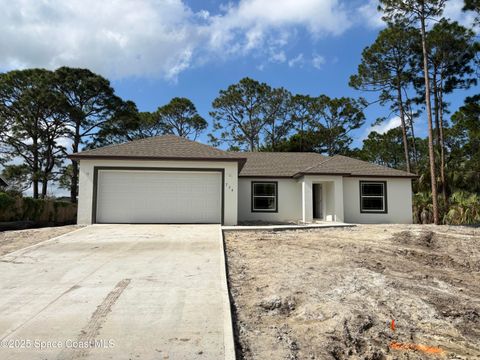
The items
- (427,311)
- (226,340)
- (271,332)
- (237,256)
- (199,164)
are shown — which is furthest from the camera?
(199,164)

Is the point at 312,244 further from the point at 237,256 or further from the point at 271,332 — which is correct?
the point at 271,332

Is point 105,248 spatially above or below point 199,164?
below

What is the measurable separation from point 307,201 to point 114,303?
13.1 m

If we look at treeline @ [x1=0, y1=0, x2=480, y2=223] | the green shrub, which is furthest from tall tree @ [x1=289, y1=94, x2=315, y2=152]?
the green shrub

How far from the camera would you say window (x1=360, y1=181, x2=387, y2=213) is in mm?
18188

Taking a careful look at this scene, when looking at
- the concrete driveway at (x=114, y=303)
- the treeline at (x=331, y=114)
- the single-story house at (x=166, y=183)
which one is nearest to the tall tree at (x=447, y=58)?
A: the treeline at (x=331, y=114)

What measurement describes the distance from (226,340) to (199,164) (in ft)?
37.2

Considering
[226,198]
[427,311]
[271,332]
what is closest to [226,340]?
[271,332]

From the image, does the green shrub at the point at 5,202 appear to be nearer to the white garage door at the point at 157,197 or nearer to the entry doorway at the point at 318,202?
the white garage door at the point at 157,197

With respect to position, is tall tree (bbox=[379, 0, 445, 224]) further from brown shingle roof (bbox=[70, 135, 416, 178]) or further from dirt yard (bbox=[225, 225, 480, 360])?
dirt yard (bbox=[225, 225, 480, 360])

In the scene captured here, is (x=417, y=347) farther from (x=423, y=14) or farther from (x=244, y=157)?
(x=423, y=14)

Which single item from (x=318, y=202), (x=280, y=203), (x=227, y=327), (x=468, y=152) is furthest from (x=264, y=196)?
(x=468, y=152)

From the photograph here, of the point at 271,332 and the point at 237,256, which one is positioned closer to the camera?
the point at 271,332

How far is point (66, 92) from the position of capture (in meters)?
29.5
